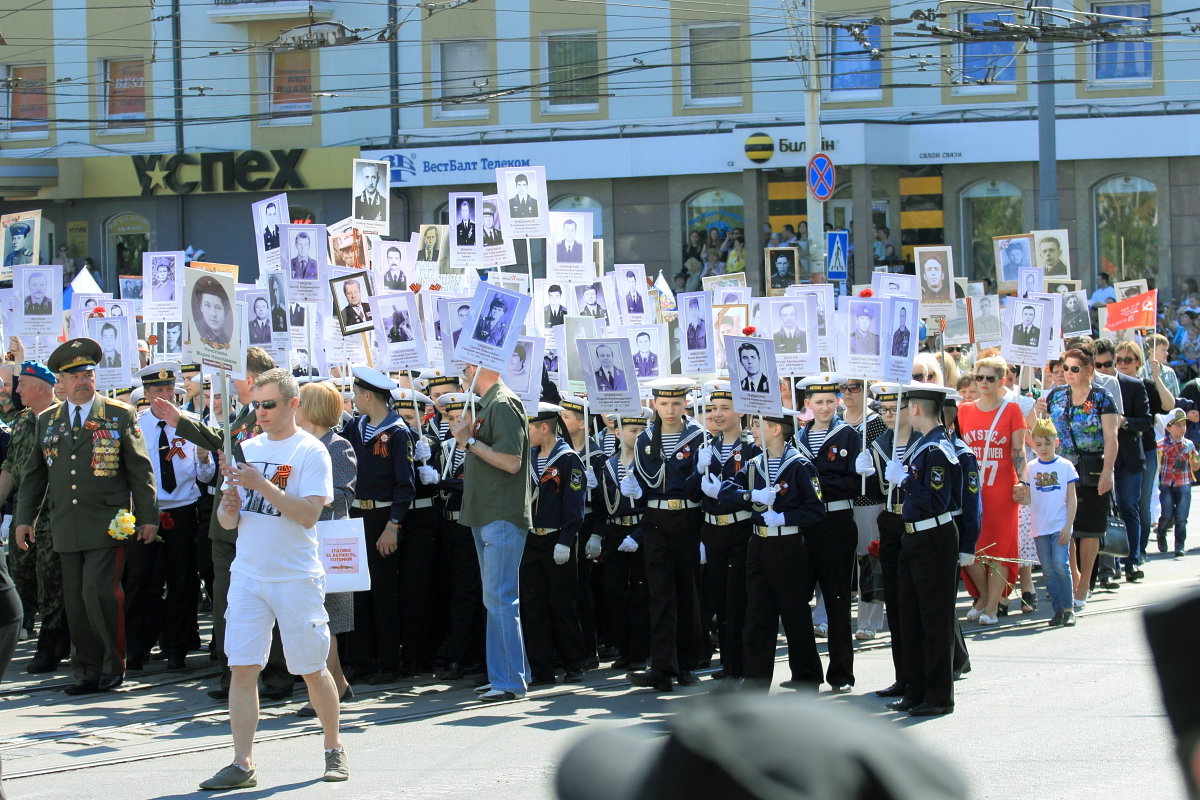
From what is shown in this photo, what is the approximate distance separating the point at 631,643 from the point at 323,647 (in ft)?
11.3

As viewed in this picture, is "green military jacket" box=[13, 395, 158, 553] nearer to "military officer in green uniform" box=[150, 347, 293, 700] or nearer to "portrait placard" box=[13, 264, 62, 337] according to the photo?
"military officer in green uniform" box=[150, 347, 293, 700]

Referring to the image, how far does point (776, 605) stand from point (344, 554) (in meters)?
2.41

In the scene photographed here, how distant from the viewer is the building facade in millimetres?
30234

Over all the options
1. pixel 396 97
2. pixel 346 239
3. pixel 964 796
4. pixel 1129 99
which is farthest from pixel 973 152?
pixel 964 796

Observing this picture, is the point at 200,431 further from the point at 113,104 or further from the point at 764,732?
the point at 113,104

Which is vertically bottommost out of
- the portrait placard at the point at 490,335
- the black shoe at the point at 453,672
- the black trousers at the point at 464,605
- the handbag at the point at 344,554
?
the black shoe at the point at 453,672

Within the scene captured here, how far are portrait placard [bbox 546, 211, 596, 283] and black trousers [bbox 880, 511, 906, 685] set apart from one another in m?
5.37

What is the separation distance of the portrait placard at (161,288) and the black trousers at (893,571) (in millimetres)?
7088

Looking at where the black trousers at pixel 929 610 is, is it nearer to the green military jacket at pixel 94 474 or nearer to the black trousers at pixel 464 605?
the black trousers at pixel 464 605

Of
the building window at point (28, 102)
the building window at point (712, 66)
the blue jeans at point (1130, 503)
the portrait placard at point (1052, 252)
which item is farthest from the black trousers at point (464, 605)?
the building window at point (28, 102)

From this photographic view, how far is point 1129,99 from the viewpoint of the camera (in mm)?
30234

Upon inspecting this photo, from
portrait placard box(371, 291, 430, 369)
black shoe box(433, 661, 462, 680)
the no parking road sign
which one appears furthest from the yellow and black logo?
black shoe box(433, 661, 462, 680)

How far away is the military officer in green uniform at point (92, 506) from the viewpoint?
31.8 ft

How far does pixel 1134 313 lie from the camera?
15477 millimetres
